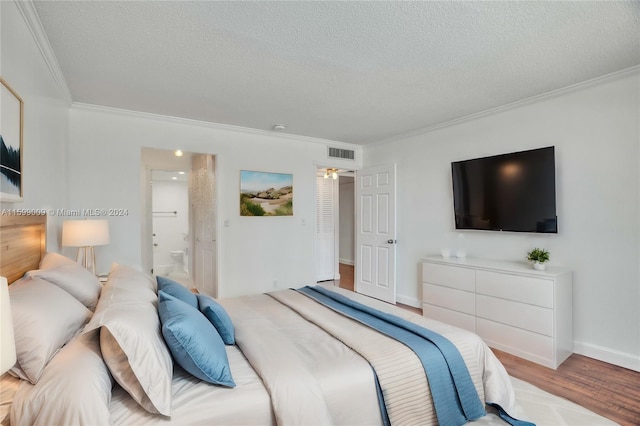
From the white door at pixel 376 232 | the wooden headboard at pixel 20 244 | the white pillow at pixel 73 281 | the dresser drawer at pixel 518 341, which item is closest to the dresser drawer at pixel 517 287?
the dresser drawer at pixel 518 341

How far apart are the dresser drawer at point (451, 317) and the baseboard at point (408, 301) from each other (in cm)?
55

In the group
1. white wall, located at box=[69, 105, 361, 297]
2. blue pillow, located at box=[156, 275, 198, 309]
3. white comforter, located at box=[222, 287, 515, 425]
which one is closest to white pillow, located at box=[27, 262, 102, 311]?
blue pillow, located at box=[156, 275, 198, 309]

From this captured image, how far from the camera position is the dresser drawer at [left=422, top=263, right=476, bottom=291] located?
3426mm

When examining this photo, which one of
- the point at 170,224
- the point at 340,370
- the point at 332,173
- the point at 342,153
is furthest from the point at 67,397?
the point at 170,224

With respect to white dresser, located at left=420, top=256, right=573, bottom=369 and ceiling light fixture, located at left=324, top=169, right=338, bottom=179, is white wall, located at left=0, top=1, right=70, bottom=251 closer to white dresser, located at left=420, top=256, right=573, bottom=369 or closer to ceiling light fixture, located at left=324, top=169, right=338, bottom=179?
white dresser, located at left=420, top=256, right=573, bottom=369

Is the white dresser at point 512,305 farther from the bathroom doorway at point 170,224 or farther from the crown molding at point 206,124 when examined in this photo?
the bathroom doorway at point 170,224

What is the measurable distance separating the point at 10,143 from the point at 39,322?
106 cm

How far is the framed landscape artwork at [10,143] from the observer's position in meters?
1.57

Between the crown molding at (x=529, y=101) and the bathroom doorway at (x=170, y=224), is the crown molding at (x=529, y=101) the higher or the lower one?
the higher one

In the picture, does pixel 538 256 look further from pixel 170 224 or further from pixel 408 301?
pixel 170 224

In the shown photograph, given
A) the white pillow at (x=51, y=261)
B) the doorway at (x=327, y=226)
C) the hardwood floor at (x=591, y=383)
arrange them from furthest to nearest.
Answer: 1. the doorway at (x=327, y=226)
2. the hardwood floor at (x=591, y=383)
3. the white pillow at (x=51, y=261)

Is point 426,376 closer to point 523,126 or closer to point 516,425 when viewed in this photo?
point 516,425

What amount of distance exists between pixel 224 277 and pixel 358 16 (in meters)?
3.51

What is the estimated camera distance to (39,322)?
48.7 inches
